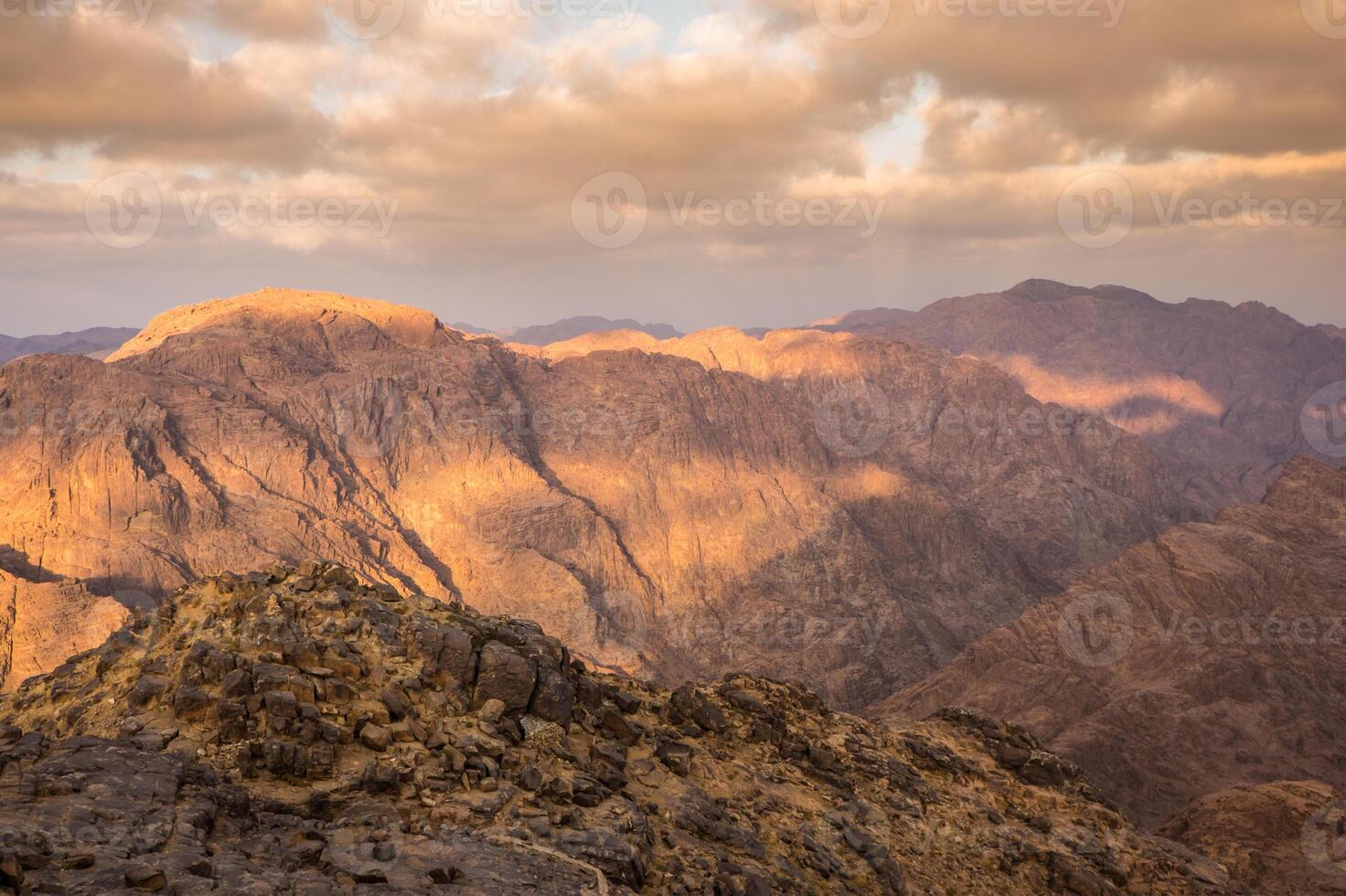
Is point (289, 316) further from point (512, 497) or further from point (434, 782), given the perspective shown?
point (434, 782)

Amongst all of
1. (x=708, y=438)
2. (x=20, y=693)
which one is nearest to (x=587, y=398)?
(x=708, y=438)

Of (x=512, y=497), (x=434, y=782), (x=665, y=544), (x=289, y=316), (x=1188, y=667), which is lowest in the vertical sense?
(x=1188, y=667)

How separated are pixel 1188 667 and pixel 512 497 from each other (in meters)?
105

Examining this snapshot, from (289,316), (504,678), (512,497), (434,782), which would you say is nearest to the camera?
(434,782)

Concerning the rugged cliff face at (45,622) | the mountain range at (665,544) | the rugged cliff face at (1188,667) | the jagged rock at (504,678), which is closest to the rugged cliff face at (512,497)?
the mountain range at (665,544)

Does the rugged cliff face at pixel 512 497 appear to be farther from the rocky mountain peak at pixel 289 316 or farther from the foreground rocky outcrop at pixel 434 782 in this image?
the foreground rocky outcrop at pixel 434 782

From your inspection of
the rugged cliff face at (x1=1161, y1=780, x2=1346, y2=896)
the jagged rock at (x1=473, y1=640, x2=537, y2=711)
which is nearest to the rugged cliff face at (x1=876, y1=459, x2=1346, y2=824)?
the rugged cliff face at (x1=1161, y1=780, x2=1346, y2=896)

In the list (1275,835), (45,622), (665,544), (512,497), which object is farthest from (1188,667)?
(45,622)

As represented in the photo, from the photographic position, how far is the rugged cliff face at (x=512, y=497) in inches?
5084

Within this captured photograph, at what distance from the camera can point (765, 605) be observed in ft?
492

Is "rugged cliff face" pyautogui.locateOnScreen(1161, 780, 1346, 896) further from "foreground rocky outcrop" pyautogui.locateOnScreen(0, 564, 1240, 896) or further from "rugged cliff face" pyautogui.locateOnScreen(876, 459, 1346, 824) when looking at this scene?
"foreground rocky outcrop" pyautogui.locateOnScreen(0, 564, 1240, 896)

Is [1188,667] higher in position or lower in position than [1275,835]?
lower

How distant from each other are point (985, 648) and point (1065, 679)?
1144cm

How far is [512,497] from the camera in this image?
15862 centimetres
